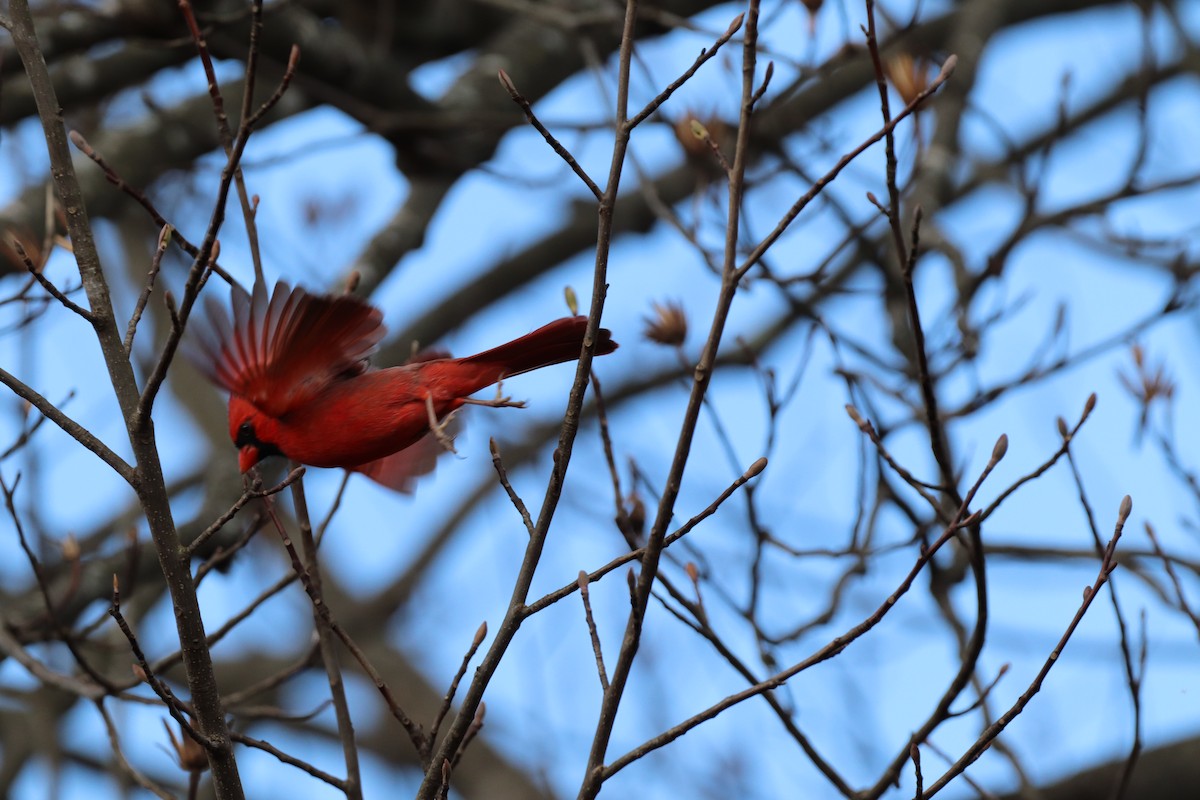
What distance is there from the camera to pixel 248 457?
2.43 meters

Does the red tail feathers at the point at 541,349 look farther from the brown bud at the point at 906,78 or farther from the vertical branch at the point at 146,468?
the brown bud at the point at 906,78

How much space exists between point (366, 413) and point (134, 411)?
21.9 inches

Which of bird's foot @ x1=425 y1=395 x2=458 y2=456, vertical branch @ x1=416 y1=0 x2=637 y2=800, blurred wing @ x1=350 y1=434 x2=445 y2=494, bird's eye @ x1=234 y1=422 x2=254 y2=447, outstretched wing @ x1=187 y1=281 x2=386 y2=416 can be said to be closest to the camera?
vertical branch @ x1=416 y1=0 x2=637 y2=800

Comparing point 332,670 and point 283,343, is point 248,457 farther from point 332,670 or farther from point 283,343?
point 332,670

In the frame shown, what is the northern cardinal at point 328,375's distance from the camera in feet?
7.38

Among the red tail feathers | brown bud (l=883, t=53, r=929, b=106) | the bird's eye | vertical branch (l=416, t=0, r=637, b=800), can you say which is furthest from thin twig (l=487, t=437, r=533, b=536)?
brown bud (l=883, t=53, r=929, b=106)

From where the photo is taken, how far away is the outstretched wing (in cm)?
223

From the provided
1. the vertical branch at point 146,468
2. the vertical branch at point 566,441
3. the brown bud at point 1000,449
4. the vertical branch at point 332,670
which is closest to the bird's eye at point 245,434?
the vertical branch at point 332,670

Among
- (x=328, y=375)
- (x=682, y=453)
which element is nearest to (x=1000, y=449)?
(x=682, y=453)

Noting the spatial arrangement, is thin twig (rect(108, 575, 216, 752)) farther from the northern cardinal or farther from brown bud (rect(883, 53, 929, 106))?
brown bud (rect(883, 53, 929, 106))

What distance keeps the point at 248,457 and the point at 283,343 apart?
0.28 meters

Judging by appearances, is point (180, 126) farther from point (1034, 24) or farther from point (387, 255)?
point (1034, 24)

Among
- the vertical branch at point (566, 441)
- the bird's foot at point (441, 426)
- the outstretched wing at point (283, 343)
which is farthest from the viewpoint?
the outstretched wing at point (283, 343)

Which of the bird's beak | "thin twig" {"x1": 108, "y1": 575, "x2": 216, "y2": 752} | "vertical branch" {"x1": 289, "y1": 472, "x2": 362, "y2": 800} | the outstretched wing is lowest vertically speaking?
"thin twig" {"x1": 108, "y1": 575, "x2": 216, "y2": 752}
